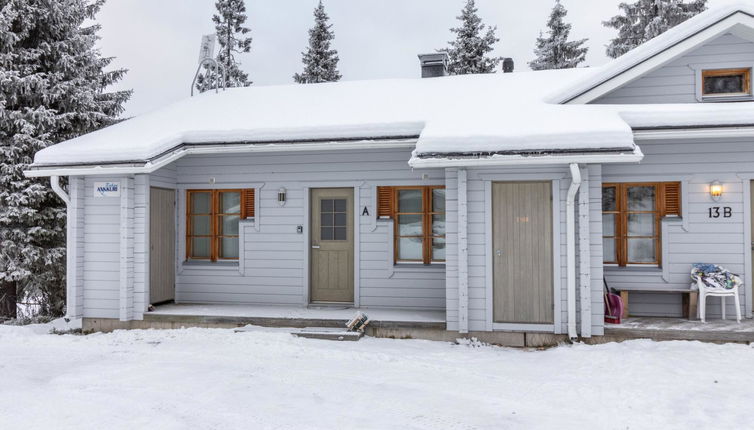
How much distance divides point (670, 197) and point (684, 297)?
142 cm

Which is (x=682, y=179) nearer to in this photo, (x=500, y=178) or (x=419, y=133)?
(x=500, y=178)

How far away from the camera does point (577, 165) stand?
6.65m

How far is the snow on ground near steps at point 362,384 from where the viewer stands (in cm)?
455

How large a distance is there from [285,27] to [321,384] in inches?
1872

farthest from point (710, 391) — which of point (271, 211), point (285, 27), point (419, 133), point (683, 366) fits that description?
point (285, 27)

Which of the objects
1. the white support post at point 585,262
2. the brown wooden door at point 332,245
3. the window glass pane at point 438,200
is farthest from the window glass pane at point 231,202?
the white support post at point 585,262

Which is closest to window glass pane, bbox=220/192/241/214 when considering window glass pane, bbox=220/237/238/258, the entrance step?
window glass pane, bbox=220/237/238/258

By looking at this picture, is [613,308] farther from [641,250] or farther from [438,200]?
[438,200]

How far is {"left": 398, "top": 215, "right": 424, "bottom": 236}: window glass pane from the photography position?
8570 millimetres

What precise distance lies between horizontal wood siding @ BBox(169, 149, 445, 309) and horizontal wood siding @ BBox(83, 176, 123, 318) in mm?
1206

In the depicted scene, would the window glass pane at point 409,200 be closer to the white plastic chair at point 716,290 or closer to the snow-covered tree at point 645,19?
the white plastic chair at point 716,290

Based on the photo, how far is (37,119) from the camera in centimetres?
1008

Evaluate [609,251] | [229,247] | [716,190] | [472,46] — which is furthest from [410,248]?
[472,46]

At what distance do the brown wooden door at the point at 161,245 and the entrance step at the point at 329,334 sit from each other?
271 cm
